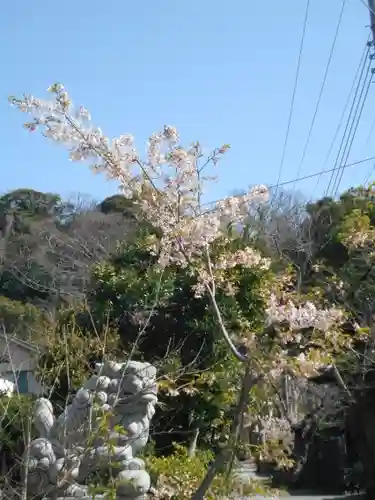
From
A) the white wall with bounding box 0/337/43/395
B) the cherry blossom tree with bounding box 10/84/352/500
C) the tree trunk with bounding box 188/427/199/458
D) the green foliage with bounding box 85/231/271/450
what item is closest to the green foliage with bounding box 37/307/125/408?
the white wall with bounding box 0/337/43/395

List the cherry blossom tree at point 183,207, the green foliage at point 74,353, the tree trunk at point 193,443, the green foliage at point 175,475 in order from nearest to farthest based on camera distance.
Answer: the cherry blossom tree at point 183,207, the green foliage at point 175,475, the green foliage at point 74,353, the tree trunk at point 193,443

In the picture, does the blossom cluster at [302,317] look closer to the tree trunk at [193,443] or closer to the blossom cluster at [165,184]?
the blossom cluster at [165,184]

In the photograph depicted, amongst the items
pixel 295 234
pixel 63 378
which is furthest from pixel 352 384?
pixel 295 234

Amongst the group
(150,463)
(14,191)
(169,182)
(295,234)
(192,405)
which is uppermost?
(14,191)

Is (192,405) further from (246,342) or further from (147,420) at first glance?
(246,342)

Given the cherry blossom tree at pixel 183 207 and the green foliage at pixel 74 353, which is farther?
the green foliage at pixel 74 353

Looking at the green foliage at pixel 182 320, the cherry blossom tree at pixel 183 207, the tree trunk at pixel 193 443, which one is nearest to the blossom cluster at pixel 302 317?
the cherry blossom tree at pixel 183 207

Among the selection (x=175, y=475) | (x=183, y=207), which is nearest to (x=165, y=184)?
(x=183, y=207)

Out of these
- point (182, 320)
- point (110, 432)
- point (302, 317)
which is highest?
point (182, 320)

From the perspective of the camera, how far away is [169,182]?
208 inches

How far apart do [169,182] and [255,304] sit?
5.87m

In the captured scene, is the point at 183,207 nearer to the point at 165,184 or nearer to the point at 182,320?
the point at 165,184

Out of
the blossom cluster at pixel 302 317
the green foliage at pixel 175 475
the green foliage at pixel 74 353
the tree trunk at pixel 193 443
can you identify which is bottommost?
the green foliage at pixel 175 475

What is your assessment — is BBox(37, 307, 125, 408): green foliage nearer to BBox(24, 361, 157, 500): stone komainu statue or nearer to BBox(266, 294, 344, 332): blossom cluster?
BBox(24, 361, 157, 500): stone komainu statue
